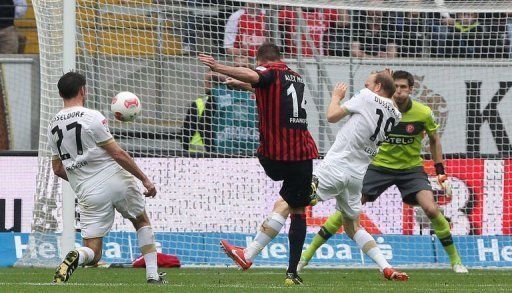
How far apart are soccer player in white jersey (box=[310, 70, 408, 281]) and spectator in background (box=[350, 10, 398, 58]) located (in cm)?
365

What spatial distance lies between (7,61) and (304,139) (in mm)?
6432

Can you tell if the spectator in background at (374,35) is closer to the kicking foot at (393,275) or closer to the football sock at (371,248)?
the football sock at (371,248)

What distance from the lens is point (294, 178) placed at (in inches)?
402

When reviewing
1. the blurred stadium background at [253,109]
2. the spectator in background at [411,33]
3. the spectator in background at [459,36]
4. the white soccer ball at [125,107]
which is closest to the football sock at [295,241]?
the white soccer ball at [125,107]

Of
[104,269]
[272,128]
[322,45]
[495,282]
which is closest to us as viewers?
[272,128]

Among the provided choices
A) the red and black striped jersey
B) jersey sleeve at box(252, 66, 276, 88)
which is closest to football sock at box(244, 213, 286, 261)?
the red and black striped jersey

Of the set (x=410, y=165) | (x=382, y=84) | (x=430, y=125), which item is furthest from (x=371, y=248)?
(x=430, y=125)

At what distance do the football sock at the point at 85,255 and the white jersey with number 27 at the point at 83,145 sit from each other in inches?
19.5

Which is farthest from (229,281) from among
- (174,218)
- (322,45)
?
(322,45)

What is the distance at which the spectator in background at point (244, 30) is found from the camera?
14.8m

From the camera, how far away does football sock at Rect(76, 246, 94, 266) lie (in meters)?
9.46

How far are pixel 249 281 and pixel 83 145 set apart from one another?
2047 millimetres

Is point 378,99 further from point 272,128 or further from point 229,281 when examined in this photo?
point 229,281

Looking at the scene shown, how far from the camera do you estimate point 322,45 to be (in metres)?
14.7
